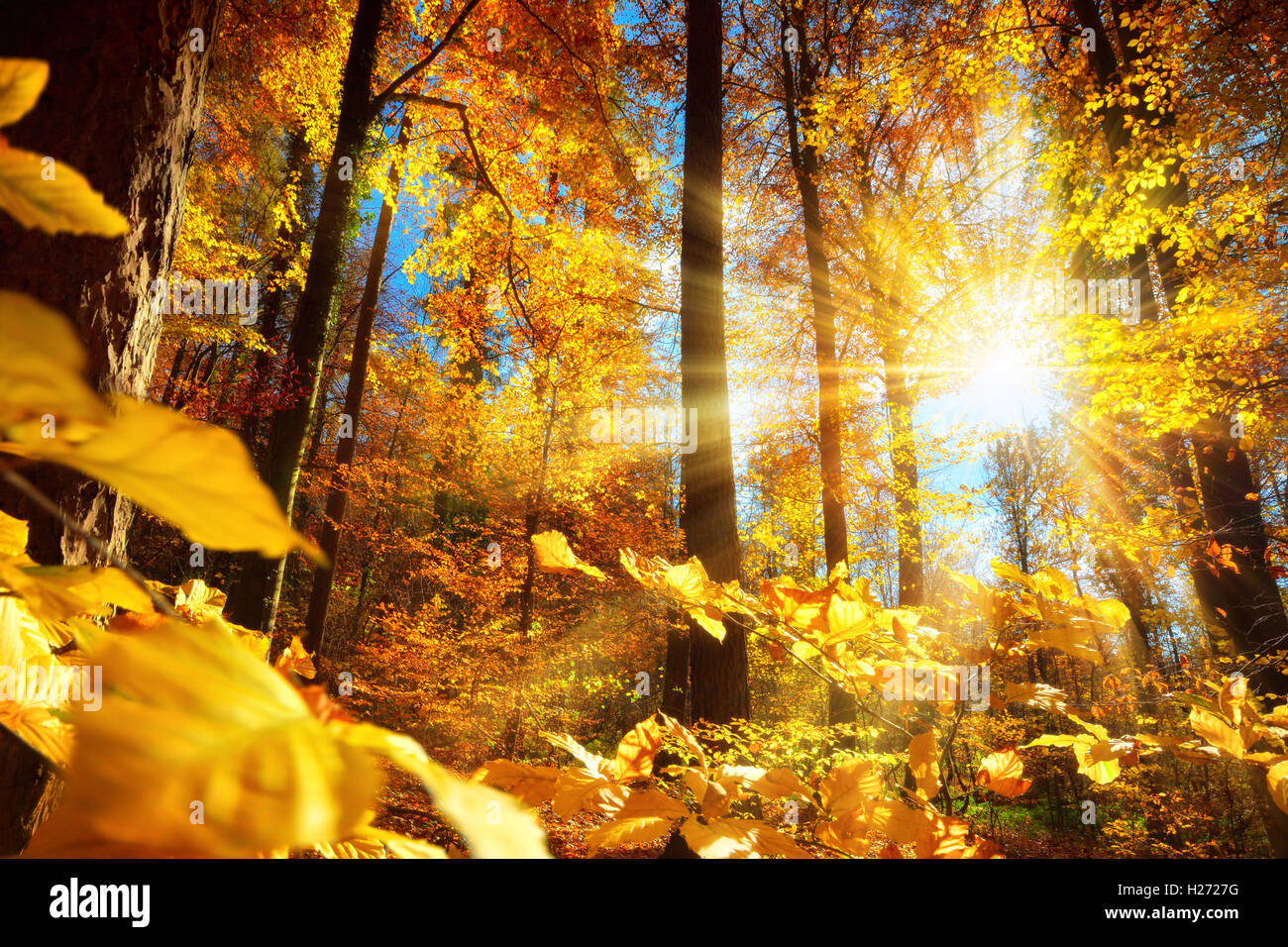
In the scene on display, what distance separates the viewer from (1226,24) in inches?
193

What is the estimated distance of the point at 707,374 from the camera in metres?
3.26

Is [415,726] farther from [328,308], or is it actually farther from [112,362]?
[112,362]

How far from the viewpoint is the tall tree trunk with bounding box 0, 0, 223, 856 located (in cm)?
91

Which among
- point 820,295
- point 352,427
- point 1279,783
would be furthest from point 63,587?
point 820,295

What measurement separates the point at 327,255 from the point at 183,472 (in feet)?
18.5

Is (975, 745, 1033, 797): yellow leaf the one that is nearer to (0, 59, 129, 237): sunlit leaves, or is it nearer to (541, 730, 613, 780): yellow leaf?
(541, 730, 613, 780): yellow leaf

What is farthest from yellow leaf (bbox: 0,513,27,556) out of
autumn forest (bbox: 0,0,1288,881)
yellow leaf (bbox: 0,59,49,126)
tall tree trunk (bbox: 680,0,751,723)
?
tall tree trunk (bbox: 680,0,751,723)

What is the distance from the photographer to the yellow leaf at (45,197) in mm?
233

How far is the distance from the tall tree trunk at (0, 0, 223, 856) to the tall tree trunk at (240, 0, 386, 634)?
4.03 meters

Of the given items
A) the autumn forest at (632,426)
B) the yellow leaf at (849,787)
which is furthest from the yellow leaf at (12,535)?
the yellow leaf at (849,787)

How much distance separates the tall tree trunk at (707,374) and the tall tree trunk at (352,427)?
12.6ft

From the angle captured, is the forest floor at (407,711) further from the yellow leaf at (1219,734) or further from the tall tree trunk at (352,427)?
the yellow leaf at (1219,734)
